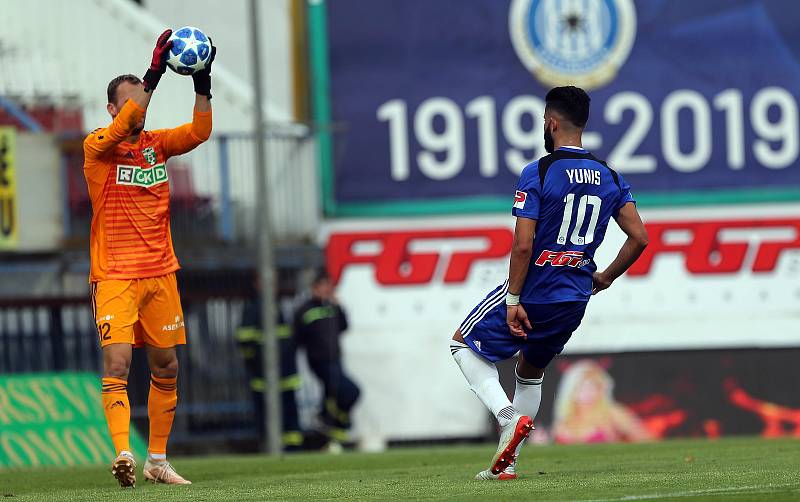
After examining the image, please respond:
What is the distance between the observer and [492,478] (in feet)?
28.0

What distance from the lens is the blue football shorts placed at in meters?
8.51

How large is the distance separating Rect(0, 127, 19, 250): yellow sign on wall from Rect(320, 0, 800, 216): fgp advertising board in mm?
3925

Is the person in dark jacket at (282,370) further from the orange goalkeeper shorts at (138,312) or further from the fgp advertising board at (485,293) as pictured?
the orange goalkeeper shorts at (138,312)

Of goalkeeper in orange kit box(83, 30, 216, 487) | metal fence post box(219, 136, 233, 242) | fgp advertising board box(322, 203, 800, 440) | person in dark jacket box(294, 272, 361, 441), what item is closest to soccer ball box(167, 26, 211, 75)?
goalkeeper in orange kit box(83, 30, 216, 487)

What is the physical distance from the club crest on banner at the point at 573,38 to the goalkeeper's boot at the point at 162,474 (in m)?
12.4

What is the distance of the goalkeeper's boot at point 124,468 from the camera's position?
8586mm

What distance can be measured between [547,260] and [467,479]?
4.02 ft

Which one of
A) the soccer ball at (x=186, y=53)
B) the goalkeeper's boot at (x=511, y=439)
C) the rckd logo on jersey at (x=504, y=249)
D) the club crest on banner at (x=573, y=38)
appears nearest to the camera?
the goalkeeper's boot at (x=511, y=439)

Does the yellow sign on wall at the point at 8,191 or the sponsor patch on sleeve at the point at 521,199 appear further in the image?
the yellow sign on wall at the point at 8,191

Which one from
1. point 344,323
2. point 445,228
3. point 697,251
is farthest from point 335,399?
point 697,251

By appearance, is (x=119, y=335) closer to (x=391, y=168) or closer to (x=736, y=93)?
(x=391, y=168)


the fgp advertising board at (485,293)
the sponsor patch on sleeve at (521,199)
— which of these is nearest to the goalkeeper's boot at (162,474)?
the sponsor patch on sleeve at (521,199)

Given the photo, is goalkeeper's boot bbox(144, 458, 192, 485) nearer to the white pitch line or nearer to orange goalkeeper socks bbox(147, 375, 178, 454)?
orange goalkeeper socks bbox(147, 375, 178, 454)

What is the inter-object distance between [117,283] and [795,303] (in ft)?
44.6
